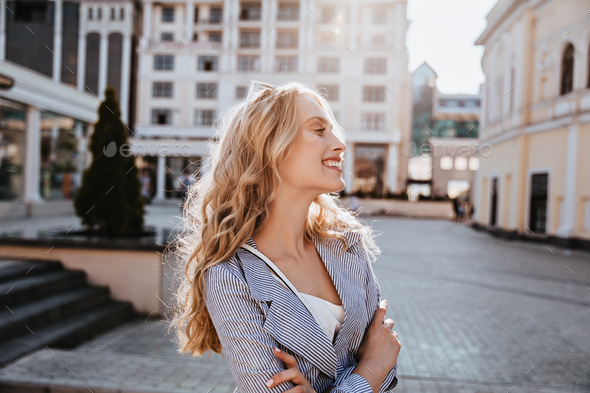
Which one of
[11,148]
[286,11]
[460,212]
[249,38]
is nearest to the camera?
[11,148]

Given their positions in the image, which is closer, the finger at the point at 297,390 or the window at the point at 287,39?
the finger at the point at 297,390

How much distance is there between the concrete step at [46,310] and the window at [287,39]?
39.1 m

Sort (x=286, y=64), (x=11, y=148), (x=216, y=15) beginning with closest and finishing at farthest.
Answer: (x=11, y=148) → (x=286, y=64) → (x=216, y=15)

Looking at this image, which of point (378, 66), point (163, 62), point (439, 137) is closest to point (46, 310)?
point (378, 66)

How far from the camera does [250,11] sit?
145 ft

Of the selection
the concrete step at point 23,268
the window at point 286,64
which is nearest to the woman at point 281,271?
the concrete step at point 23,268

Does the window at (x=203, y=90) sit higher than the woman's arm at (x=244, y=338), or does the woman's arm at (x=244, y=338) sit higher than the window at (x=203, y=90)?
the window at (x=203, y=90)

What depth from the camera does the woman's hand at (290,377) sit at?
1.34 meters

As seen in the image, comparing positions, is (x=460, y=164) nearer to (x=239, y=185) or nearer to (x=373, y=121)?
(x=373, y=121)

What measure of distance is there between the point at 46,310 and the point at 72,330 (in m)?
0.39

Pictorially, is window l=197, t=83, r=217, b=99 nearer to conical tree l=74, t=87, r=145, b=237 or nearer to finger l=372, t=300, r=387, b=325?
conical tree l=74, t=87, r=145, b=237

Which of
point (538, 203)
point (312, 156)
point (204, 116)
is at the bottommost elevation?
point (538, 203)

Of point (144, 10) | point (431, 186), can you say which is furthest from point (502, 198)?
point (144, 10)

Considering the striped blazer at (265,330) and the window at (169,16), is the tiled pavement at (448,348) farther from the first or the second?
the window at (169,16)
